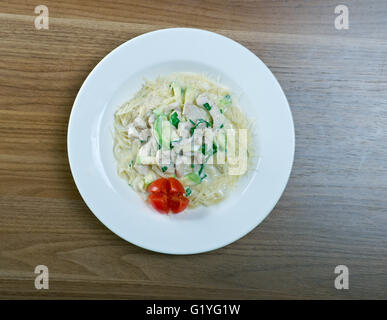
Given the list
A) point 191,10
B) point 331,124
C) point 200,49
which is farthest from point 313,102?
point 191,10

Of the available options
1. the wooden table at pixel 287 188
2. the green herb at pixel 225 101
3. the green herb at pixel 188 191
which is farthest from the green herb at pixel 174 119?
the wooden table at pixel 287 188

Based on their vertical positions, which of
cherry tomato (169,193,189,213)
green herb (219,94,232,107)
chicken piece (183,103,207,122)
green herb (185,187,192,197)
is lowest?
cherry tomato (169,193,189,213)

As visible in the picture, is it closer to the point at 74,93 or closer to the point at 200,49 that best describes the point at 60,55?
the point at 74,93

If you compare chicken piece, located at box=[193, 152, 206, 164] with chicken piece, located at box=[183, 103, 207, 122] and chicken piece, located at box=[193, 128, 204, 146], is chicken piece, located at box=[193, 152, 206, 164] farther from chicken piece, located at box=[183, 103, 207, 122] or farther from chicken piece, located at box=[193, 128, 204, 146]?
chicken piece, located at box=[183, 103, 207, 122]

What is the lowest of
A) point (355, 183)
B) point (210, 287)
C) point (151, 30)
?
point (210, 287)

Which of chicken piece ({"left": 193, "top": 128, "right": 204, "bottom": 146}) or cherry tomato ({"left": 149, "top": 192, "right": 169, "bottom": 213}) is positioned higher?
chicken piece ({"left": 193, "top": 128, "right": 204, "bottom": 146})

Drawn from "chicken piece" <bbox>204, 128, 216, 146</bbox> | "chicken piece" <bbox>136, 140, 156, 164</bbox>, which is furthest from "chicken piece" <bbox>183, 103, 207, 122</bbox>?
"chicken piece" <bbox>136, 140, 156, 164</bbox>

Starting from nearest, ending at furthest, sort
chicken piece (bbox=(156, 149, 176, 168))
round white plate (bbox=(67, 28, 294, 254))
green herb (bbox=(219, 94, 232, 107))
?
1. round white plate (bbox=(67, 28, 294, 254))
2. chicken piece (bbox=(156, 149, 176, 168))
3. green herb (bbox=(219, 94, 232, 107))

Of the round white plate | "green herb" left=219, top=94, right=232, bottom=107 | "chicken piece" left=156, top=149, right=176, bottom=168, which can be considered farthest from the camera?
"green herb" left=219, top=94, right=232, bottom=107

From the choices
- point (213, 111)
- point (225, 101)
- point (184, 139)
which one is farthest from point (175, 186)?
point (225, 101)
